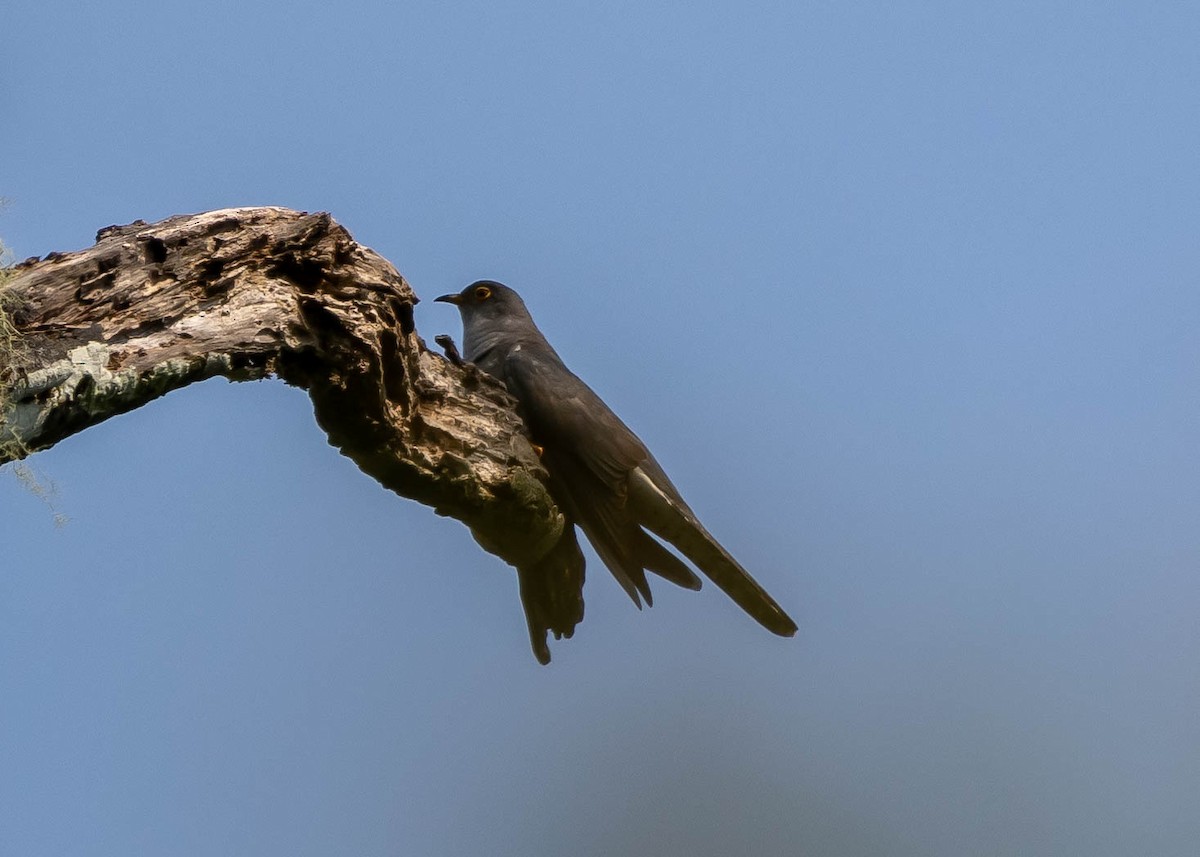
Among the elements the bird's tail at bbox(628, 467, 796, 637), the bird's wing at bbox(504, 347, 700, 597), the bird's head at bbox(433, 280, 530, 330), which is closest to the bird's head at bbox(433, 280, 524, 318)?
the bird's head at bbox(433, 280, 530, 330)

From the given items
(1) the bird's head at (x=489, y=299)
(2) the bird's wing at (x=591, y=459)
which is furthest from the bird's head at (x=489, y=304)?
(2) the bird's wing at (x=591, y=459)

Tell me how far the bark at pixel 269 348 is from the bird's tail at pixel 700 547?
0.69 m

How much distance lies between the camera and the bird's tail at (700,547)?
18.9ft

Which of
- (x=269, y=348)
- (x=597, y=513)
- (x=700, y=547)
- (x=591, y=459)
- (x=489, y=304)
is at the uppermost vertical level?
(x=489, y=304)

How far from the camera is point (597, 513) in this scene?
19.4ft

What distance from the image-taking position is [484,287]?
7.35m

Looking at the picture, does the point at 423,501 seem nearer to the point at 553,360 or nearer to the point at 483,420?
the point at 483,420

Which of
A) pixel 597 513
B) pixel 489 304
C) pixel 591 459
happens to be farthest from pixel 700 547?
pixel 489 304

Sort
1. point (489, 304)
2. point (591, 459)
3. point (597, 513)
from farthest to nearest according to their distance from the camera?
point (489, 304) → point (597, 513) → point (591, 459)

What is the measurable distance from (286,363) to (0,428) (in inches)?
43.4

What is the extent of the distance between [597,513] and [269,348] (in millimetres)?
2536

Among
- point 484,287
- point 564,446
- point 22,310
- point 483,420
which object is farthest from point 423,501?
point 484,287

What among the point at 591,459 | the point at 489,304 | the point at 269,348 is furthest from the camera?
the point at 489,304

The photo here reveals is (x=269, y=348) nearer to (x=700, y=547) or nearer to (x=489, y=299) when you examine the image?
(x=700, y=547)
